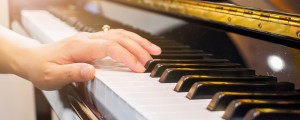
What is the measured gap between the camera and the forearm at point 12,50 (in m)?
1.02

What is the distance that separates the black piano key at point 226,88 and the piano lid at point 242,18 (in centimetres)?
11

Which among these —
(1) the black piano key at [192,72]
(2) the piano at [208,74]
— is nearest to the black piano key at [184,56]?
(2) the piano at [208,74]

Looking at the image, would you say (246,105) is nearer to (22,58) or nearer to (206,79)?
(206,79)

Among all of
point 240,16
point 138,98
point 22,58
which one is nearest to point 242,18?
point 240,16

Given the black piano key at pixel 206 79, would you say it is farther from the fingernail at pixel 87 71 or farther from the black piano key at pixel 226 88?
the fingernail at pixel 87 71

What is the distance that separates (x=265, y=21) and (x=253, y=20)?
0.04 metres

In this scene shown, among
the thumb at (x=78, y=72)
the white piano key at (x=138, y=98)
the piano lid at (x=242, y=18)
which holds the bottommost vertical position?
the thumb at (x=78, y=72)

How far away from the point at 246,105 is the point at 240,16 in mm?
403

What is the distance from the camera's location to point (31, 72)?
97 centimetres

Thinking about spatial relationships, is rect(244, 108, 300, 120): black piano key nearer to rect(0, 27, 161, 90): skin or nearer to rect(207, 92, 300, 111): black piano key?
rect(207, 92, 300, 111): black piano key

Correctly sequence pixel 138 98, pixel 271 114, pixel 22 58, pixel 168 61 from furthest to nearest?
pixel 22 58
pixel 168 61
pixel 138 98
pixel 271 114

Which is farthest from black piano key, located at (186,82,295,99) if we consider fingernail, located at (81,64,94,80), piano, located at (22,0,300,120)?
fingernail, located at (81,64,94,80)

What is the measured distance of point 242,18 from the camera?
93 cm

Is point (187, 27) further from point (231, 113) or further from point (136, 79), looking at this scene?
point (231, 113)
